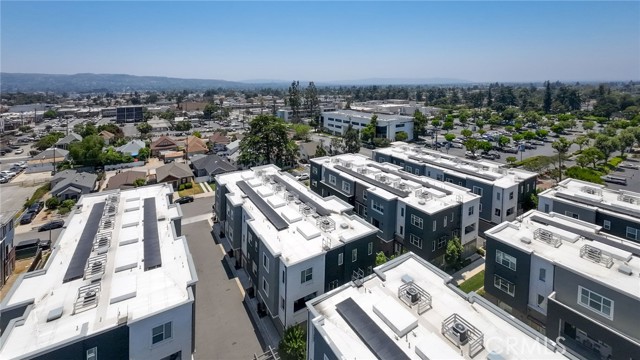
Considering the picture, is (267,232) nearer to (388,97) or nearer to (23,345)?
(23,345)

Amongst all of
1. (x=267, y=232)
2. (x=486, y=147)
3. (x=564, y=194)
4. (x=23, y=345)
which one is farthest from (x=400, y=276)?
(x=486, y=147)

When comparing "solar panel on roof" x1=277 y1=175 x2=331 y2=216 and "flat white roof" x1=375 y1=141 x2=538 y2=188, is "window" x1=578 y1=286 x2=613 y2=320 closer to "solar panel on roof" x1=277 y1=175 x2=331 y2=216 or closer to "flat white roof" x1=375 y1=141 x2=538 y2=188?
"solar panel on roof" x1=277 y1=175 x2=331 y2=216

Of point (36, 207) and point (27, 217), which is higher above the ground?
point (36, 207)

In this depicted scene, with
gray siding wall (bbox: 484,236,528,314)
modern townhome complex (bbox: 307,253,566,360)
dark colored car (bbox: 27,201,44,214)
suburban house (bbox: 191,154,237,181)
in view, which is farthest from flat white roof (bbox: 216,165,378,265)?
dark colored car (bbox: 27,201,44,214)

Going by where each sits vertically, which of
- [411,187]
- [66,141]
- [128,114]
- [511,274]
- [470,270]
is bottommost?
[470,270]

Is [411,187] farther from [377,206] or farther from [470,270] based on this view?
[470,270]

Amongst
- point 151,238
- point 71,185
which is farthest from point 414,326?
→ point 71,185
